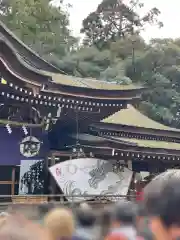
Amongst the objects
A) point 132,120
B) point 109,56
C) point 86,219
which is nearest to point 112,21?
point 109,56

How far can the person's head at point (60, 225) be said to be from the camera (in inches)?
119

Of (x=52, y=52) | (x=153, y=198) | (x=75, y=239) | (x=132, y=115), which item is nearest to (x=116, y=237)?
(x=153, y=198)

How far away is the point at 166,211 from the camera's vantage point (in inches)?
78.2

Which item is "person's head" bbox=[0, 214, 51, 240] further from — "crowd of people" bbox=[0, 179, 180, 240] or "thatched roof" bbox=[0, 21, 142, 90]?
"thatched roof" bbox=[0, 21, 142, 90]

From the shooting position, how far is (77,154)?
12625mm

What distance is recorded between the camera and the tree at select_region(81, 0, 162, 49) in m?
49.3

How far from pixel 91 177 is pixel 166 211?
10.5 metres

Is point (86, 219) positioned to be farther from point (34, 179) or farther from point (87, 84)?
point (87, 84)

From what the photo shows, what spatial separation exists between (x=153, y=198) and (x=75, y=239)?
48.3 inches

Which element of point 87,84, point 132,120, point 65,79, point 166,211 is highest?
point 65,79

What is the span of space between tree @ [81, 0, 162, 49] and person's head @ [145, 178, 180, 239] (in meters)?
47.4

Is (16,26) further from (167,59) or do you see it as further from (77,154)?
(77,154)

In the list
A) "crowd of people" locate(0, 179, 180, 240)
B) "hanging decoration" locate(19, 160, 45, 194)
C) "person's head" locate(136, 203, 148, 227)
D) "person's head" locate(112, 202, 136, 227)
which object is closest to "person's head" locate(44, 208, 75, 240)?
"crowd of people" locate(0, 179, 180, 240)

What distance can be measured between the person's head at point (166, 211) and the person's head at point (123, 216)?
95 centimetres
